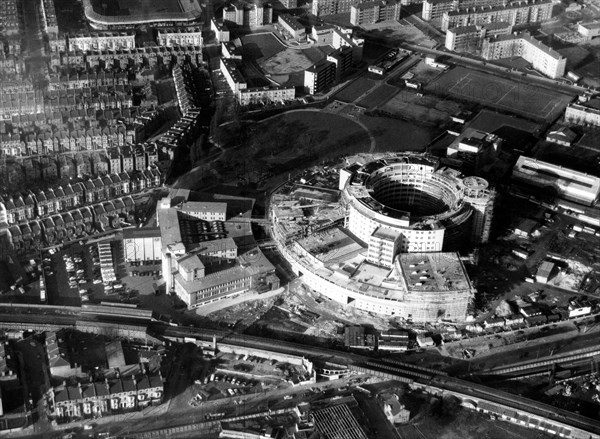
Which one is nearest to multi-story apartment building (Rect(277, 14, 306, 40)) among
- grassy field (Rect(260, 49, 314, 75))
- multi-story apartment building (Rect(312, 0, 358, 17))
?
grassy field (Rect(260, 49, 314, 75))

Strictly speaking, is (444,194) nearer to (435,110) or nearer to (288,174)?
(288,174)

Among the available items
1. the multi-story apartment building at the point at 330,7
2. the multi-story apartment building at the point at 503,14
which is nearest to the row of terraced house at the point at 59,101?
the multi-story apartment building at the point at 330,7

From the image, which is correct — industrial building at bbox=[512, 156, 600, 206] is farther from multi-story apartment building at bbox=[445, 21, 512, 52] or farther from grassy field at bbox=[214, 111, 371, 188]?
multi-story apartment building at bbox=[445, 21, 512, 52]

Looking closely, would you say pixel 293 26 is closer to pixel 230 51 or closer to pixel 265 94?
pixel 230 51

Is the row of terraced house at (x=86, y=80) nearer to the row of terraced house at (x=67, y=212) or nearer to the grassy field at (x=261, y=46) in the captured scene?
the grassy field at (x=261, y=46)

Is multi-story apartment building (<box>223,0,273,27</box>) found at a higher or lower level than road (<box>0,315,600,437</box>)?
higher
